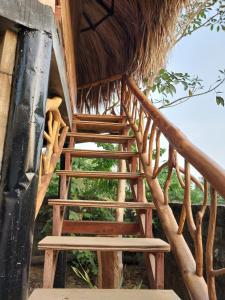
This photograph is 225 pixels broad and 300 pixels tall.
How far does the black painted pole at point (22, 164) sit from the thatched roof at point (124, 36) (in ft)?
7.49

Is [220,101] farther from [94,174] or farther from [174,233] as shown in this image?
[174,233]

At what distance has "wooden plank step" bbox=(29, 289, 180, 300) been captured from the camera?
50.1 inches

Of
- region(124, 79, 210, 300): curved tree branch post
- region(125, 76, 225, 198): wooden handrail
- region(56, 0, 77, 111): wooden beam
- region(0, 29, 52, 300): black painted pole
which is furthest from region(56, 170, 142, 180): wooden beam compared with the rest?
region(0, 29, 52, 300): black painted pole

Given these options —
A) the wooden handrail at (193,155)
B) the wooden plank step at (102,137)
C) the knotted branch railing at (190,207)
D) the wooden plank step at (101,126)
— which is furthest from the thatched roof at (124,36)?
the wooden handrail at (193,155)

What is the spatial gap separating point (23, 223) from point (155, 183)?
4.16 feet

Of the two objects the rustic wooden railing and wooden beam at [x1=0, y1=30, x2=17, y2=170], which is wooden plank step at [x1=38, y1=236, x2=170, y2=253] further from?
wooden beam at [x1=0, y1=30, x2=17, y2=170]

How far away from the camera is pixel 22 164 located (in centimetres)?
105

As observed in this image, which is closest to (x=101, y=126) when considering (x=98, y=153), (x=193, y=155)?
(x=98, y=153)

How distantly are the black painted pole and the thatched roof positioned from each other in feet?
7.49

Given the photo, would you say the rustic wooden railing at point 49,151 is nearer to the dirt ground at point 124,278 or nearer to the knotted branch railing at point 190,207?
the knotted branch railing at point 190,207

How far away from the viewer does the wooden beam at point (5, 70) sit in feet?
3.52

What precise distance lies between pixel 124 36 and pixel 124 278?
3361mm

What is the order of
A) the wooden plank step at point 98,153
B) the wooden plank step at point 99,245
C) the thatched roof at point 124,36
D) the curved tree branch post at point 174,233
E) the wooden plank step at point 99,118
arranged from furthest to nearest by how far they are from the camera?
the wooden plank step at point 99,118 → the thatched roof at point 124,36 → the wooden plank step at point 98,153 → the wooden plank step at point 99,245 → the curved tree branch post at point 174,233

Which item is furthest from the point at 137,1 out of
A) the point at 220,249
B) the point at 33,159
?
the point at 33,159
